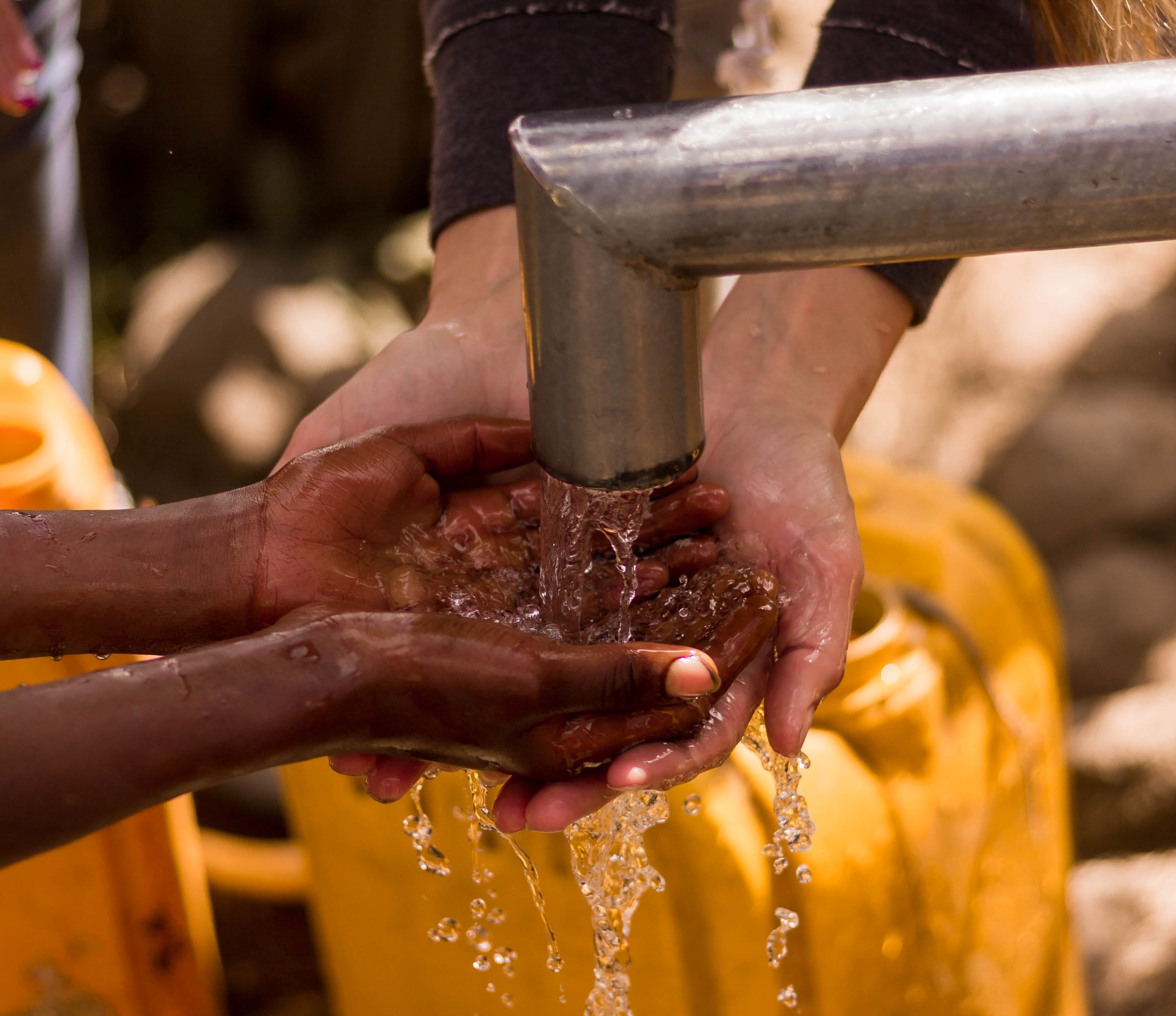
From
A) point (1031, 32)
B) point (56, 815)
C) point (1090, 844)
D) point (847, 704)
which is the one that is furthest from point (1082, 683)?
point (56, 815)

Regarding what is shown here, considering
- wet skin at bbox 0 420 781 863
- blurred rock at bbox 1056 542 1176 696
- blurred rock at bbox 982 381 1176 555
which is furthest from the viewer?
blurred rock at bbox 982 381 1176 555

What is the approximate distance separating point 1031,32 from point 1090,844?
69.5 inches

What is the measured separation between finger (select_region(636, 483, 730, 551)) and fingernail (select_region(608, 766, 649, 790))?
34 cm

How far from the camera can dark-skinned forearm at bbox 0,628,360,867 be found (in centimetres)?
70

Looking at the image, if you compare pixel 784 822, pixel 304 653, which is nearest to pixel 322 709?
pixel 304 653

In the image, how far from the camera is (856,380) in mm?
1328

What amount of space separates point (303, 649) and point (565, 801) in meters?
0.23

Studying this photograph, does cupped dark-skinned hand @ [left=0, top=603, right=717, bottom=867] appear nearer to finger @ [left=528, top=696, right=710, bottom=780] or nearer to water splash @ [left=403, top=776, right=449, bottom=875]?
finger @ [left=528, top=696, right=710, bottom=780]

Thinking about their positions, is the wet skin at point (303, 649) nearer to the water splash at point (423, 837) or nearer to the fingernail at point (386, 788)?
the fingernail at point (386, 788)

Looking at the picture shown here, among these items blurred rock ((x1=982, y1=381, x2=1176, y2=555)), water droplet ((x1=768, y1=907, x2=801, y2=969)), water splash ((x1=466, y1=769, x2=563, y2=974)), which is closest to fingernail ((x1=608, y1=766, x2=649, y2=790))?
water splash ((x1=466, y1=769, x2=563, y2=974))

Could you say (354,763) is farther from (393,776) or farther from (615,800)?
(615,800)

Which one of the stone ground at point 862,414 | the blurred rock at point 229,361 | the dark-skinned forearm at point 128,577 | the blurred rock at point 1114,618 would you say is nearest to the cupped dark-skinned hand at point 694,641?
the dark-skinned forearm at point 128,577

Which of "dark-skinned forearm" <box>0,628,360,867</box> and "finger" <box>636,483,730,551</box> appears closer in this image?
"dark-skinned forearm" <box>0,628,360,867</box>

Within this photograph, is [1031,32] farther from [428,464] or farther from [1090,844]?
[1090,844]
